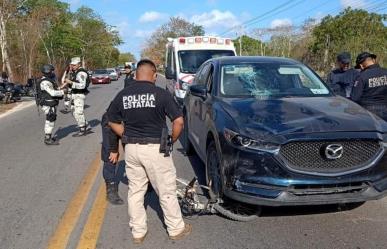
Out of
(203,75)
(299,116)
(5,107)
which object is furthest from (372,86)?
(5,107)

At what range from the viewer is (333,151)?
4.46 m

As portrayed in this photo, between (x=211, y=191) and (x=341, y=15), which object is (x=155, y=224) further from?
(x=341, y=15)

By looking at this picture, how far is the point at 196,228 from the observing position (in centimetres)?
482

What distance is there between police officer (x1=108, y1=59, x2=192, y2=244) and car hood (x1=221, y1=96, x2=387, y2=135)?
2.92 ft

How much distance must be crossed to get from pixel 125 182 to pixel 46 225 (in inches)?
70.2

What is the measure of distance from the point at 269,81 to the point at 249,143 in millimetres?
1823

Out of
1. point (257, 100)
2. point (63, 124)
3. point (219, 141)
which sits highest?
point (257, 100)

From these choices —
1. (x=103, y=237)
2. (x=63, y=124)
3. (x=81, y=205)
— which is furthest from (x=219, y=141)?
(x=63, y=124)

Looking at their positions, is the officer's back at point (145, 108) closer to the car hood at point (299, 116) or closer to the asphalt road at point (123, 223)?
the car hood at point (299, 116)

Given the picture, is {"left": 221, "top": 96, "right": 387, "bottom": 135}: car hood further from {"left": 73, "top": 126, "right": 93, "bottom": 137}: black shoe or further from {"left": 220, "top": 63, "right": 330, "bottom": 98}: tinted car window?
{"left": 73, "top": 126, "right": 93, "bottom": 137}: black shoe

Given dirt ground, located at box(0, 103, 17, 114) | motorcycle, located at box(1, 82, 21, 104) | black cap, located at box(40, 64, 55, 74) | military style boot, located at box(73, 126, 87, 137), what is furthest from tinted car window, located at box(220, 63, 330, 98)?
motorcycle, located at box(1, 82, 21, 104)

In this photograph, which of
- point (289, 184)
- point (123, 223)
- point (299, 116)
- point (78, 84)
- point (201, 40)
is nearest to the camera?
point (289, 184)

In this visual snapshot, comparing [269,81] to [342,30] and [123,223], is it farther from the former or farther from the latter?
[342,30]

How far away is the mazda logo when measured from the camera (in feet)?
14.6
